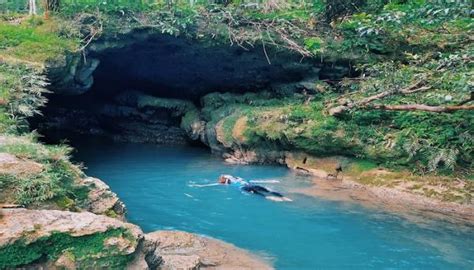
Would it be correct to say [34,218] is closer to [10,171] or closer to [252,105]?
[10,171]

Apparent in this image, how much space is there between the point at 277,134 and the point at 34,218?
10762 millimetres

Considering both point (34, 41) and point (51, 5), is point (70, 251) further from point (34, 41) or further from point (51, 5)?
point (51, 5)

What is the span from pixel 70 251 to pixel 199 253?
3465 mm

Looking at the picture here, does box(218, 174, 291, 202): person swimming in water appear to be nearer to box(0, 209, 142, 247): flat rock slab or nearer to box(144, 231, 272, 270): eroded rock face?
box(144, 231, 272, 270): eroded rock face

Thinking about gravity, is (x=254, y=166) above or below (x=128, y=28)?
below

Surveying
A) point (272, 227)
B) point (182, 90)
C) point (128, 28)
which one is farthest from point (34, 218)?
point (182, 90)

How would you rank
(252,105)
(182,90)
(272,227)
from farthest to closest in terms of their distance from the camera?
(182,90) < (252,105) < (272,227)

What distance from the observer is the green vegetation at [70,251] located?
4.73 meters

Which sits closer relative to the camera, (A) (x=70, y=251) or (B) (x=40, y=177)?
(A) (x=70, y=251)

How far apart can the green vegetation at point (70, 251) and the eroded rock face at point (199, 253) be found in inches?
69.0

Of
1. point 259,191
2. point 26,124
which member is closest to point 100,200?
point 26,124

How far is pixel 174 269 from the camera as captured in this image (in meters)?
6.56

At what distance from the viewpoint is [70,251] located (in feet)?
16.4

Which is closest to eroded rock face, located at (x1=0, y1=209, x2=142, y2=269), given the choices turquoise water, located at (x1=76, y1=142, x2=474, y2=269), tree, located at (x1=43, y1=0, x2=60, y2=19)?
turquoise water, located at (x1=76, y1=142, x2=474, y2=269)
